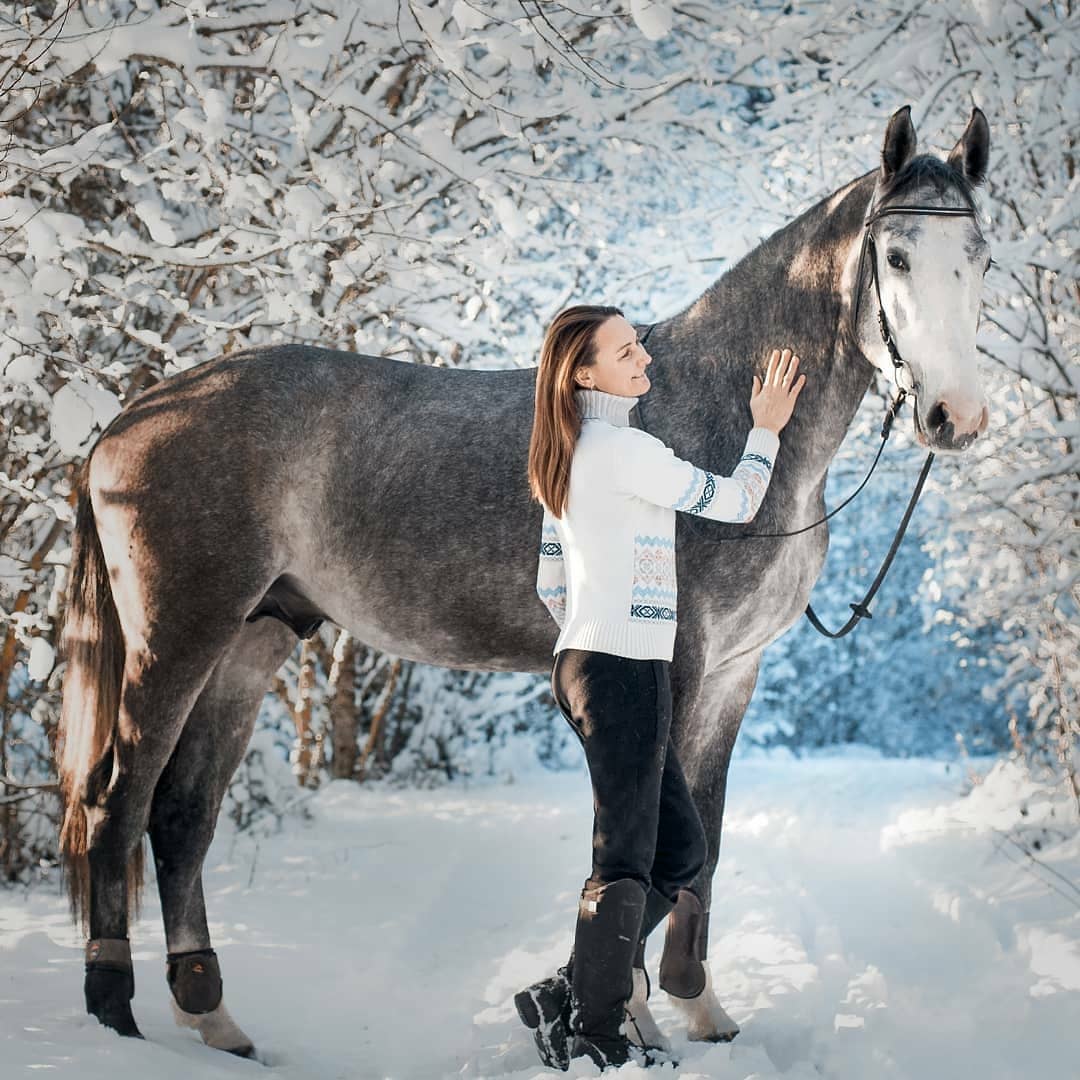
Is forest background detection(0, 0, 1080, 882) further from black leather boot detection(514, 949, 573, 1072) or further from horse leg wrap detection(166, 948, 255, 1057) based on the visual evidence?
black leather boot detection(514, 949, 573, 1072)

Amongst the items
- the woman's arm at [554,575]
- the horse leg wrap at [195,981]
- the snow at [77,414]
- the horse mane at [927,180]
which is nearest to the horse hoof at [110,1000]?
the horse leg wrap at [195,981]

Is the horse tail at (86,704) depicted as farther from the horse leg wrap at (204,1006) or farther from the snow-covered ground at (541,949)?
the snow-covered ground at (541,949)

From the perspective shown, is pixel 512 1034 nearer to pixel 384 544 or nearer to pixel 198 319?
pixel 384 544

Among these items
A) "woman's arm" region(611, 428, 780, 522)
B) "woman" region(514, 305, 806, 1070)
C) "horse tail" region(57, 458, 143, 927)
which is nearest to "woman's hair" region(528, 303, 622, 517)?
"woman" region(514, 305, 806, 1070)

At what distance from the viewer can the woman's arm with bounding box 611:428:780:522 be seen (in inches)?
97.9

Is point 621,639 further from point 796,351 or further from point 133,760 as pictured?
point 133,760

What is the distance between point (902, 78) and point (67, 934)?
17.7 ft

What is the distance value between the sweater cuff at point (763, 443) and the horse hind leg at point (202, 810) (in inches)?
67.8

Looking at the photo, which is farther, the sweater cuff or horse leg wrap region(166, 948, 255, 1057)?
horse leg wrap region(166, 948, 255, 1057)

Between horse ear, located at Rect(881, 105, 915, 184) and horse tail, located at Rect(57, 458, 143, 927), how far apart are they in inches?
96.2

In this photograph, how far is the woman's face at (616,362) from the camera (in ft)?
8.45

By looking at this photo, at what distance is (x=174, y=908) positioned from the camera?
3307mm

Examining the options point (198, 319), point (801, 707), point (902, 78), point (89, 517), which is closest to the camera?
point (89, 517)

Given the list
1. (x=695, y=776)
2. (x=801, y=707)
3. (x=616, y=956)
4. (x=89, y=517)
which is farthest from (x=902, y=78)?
(x=801, y=707)
